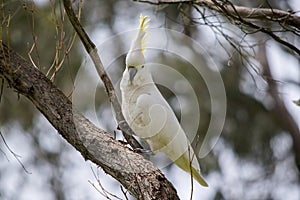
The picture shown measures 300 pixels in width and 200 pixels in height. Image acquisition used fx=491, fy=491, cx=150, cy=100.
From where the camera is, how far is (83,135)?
5.86 ft

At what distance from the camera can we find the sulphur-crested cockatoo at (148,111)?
8.15ft

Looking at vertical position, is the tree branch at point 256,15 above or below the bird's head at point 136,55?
above

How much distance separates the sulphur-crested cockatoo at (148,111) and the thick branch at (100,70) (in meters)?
0.14

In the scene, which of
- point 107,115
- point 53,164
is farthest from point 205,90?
point 53,164

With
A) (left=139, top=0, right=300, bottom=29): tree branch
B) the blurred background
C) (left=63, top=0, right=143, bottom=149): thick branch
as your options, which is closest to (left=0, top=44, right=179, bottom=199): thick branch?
(left=63, top=0, right=143, bottom=149): thick branch

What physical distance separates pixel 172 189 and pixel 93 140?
1.11ft

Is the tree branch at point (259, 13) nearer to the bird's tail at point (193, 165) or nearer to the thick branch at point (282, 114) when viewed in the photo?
the bird's tail at point (193, 165)

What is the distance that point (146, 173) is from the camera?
5.74 feet

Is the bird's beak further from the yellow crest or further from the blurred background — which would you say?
the blurred background

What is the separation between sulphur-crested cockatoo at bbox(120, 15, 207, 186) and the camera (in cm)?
248

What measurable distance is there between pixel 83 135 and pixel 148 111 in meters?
0.72

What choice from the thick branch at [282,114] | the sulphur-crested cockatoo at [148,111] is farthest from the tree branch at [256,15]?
the thick branch at [282,114]

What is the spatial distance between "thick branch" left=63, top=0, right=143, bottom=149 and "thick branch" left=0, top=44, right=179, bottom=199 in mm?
355

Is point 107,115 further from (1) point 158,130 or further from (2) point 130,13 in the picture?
(1) point 158,130
